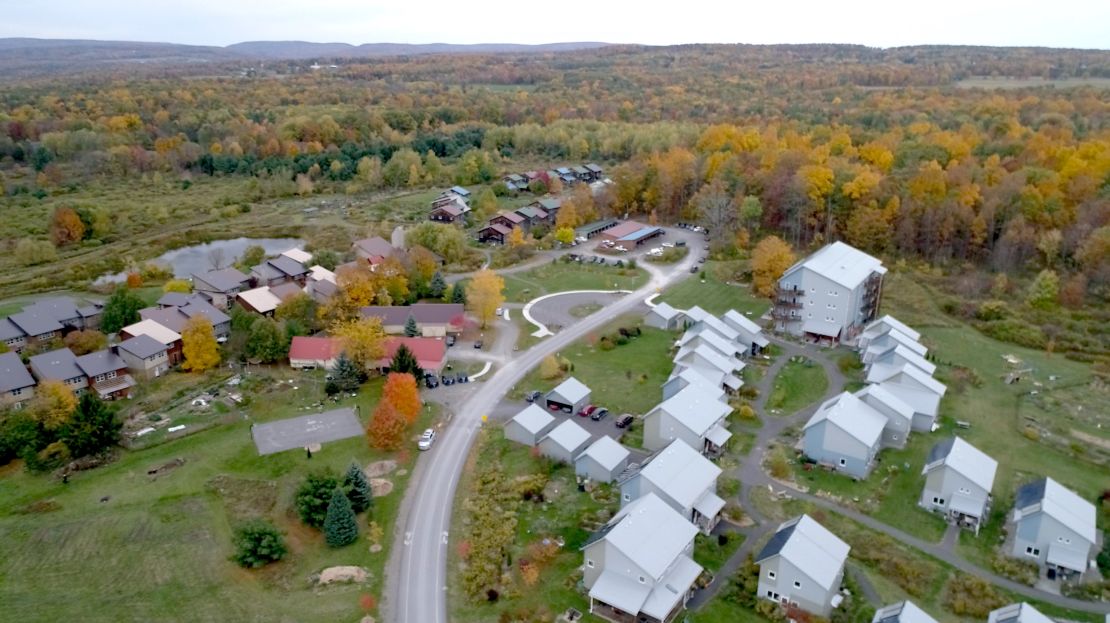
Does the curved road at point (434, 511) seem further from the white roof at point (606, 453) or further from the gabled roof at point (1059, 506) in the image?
the gabled roof at point (1059, 506)

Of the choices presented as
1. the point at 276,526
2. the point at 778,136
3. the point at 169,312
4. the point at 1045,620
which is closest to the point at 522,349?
the point at 276,526

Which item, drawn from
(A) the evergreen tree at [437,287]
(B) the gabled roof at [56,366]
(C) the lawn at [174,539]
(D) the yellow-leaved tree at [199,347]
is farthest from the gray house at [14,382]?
(A) the evergreen tree at [437,287]

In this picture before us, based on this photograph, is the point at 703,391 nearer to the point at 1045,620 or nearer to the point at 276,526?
the point at 1045,620

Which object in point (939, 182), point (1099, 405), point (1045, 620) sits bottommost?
point (1099, 405)

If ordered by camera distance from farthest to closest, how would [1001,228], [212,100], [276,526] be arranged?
[212,100], [1001,228], [276,526]

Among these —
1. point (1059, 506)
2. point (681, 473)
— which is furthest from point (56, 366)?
point (1059, 506)

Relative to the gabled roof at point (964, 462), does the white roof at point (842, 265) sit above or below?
above

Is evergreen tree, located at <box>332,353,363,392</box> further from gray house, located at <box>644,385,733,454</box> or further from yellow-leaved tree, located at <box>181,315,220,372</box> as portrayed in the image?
gray house, located at <box>644,385,733,454</box>

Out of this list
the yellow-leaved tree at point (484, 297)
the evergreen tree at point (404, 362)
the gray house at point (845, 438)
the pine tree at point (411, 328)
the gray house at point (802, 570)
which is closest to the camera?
the gray house at point (802, 570)
